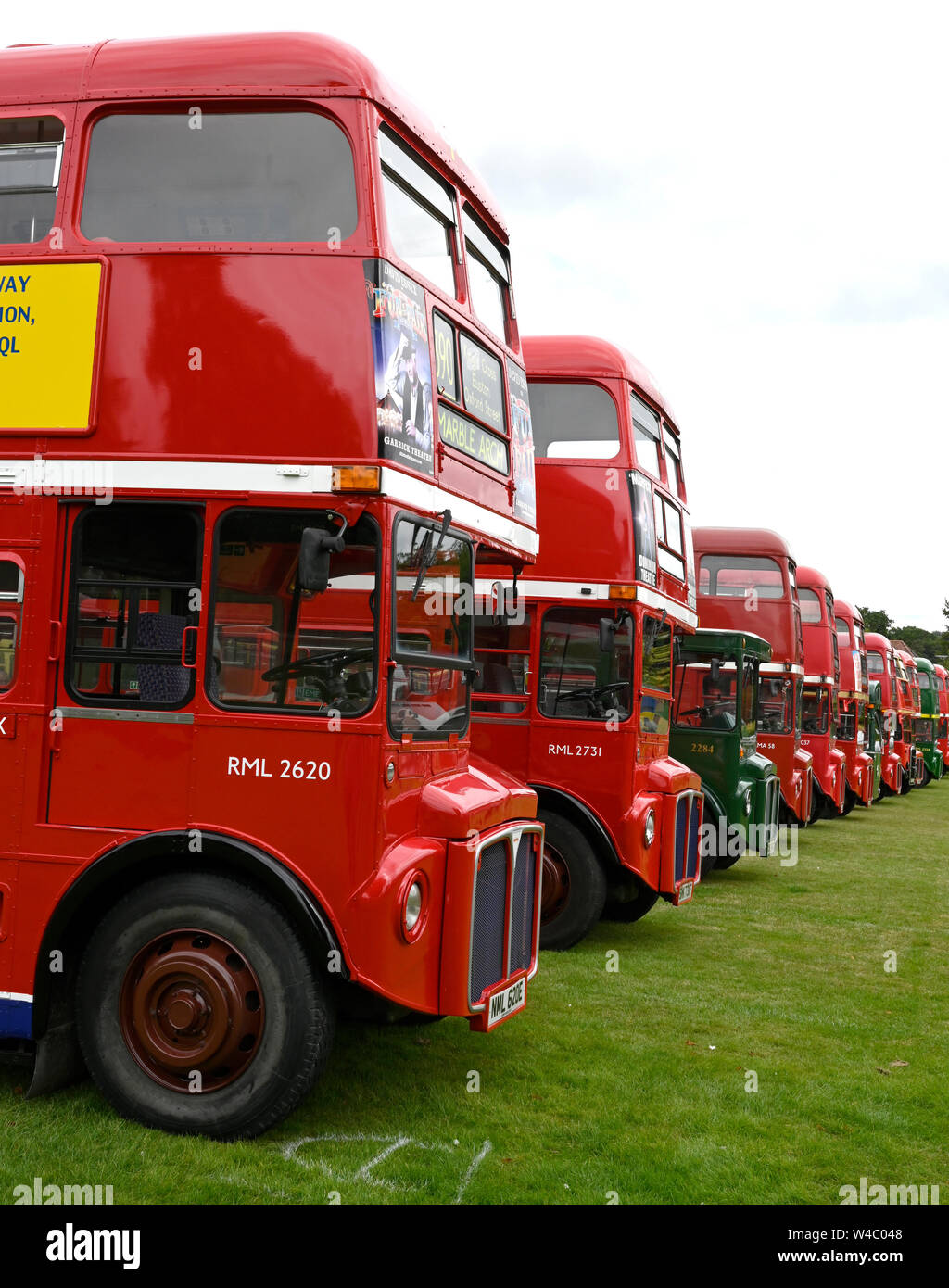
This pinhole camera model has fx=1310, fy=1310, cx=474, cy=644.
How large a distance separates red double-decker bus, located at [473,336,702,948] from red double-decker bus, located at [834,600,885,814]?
1385 cm

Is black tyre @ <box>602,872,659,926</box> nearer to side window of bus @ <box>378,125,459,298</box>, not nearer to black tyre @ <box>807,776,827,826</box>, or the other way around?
side window of bus @ <box>378,125,459,298</box>

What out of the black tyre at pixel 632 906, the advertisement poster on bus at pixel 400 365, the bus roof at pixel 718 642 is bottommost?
the black tyre at pixel 632 906

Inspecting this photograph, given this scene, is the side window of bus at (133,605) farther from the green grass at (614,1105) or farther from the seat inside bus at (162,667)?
the green grass at (614,1105)

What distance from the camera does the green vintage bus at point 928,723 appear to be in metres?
38.5

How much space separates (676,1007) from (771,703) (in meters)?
Result: 9.80

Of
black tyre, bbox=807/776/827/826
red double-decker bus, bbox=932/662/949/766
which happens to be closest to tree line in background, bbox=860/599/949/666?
red double-decker bus, bbox=932/662/949/766

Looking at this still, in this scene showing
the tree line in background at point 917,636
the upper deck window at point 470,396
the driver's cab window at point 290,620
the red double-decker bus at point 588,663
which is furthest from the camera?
the tree line in background at point 917,636

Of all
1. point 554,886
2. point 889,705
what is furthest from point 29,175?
point 889,705

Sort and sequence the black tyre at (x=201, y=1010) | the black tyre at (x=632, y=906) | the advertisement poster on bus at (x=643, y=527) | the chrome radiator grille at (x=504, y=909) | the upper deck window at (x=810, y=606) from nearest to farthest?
the black tyre at (x=201, y=1010), the chrome radiator grille at (x=504, y=909), the advertisement poster on bus at (x=643, y=527), the black tyre at (x=632, y=906), the upper deck window at (x=810, y=606)

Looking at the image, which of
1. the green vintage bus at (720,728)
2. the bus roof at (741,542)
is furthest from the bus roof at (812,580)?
the green vintage bus at (720,728)

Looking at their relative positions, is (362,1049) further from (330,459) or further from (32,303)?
(32,303)

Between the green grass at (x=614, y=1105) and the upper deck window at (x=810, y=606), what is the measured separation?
11349 mm

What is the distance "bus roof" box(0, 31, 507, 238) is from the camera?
5.37 meters

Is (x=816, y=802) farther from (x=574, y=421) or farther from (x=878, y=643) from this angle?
(x=574, y=421)
